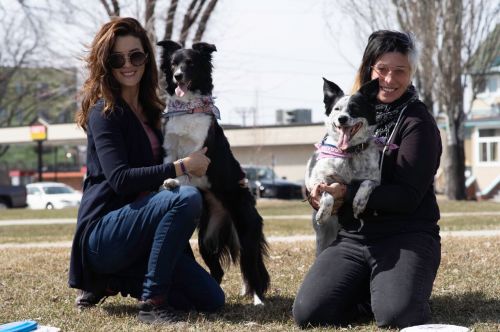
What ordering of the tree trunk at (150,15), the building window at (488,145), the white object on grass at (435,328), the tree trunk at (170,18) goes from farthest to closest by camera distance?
the building window at (488,145)
the tree trunk at (170,18)
the tree trunk at (150,15)
the white object on grass at (435,328)

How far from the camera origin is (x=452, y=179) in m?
25.7

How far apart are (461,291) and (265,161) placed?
139 feet

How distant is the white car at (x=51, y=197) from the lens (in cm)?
2845

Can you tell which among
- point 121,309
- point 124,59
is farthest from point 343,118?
point 121,309

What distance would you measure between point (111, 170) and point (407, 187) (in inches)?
69.2

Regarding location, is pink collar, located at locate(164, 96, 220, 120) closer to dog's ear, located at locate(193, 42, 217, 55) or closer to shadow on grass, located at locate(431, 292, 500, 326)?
dog's ear, located at locate(193, 42, 217, 55)

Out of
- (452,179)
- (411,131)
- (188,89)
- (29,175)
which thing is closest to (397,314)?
(411,131)

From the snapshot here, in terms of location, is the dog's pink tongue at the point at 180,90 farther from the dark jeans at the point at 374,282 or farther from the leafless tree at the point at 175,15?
the leafless tree at the point at 175,15

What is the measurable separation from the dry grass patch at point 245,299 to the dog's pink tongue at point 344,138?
1054mm

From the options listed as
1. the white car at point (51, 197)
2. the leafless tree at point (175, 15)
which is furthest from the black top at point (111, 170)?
the white car at point (51, 197)

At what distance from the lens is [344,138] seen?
13.5ft

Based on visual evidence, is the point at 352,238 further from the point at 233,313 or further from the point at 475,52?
the point at 475,52

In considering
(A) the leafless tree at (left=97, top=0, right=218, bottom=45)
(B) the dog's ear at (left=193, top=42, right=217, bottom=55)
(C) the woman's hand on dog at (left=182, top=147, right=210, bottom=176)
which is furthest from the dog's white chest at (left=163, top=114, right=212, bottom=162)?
(A) the leafless tree at (left=97, top=0, right=218, bottom=45)

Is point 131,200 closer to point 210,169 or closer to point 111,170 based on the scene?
point 111,170
